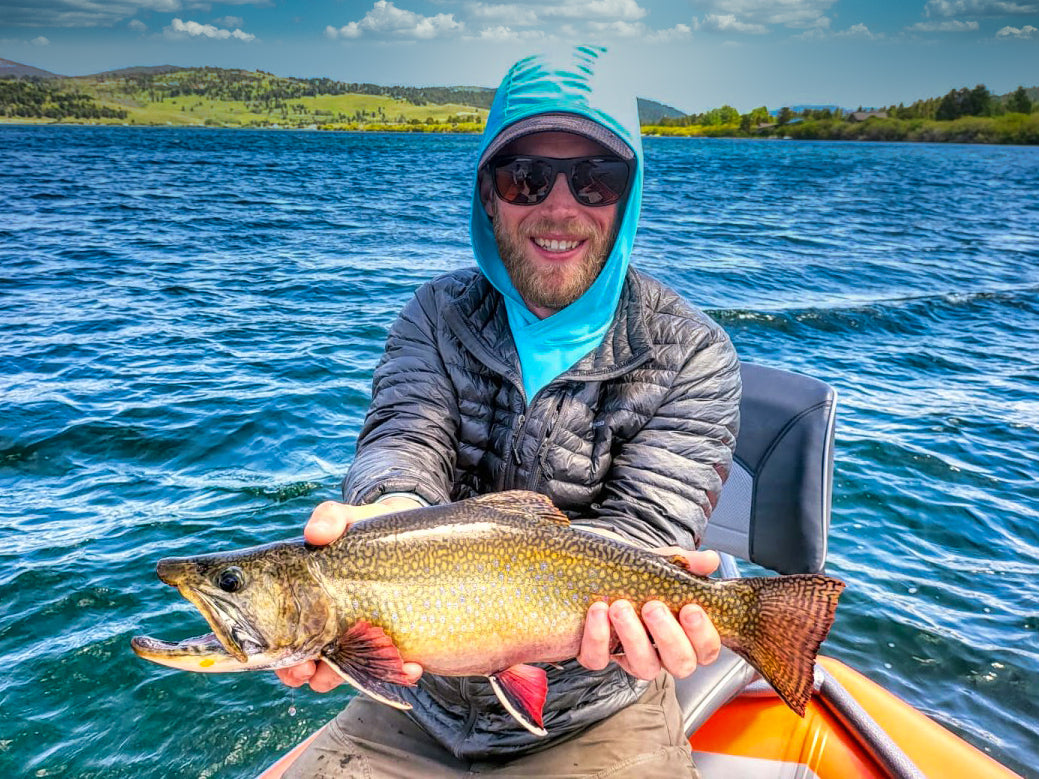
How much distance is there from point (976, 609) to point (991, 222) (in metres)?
34.2

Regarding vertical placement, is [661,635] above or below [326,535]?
below

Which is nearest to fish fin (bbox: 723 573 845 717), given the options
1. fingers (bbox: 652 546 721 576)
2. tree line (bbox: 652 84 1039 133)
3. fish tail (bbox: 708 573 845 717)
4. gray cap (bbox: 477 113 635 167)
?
fish tail (bbox: 708 573 845 717)

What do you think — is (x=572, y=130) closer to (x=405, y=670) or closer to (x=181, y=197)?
(x=405, y=670)

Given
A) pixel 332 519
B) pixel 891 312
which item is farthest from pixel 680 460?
pixel 891 312

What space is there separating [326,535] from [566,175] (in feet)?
7.27

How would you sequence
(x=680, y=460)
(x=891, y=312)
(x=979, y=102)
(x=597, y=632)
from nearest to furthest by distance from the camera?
(x=597, y=632) → (x=680, y=460) → (x=891, y=312) → (x=979, y=102)

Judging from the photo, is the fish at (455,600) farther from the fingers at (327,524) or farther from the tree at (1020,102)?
the tree at (1020,102)

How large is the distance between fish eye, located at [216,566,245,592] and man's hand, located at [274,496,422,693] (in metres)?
0.25

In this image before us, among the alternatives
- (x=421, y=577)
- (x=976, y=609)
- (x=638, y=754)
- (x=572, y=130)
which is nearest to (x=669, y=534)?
(x=638, y=754)

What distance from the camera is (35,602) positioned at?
23.2 feet

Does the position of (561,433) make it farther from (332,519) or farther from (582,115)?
(582,115)

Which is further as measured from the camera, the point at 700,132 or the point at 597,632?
the point at 700,132

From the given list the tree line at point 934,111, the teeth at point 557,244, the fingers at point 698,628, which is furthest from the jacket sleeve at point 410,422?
the tree line at point 934,111

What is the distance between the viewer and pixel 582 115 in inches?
155
